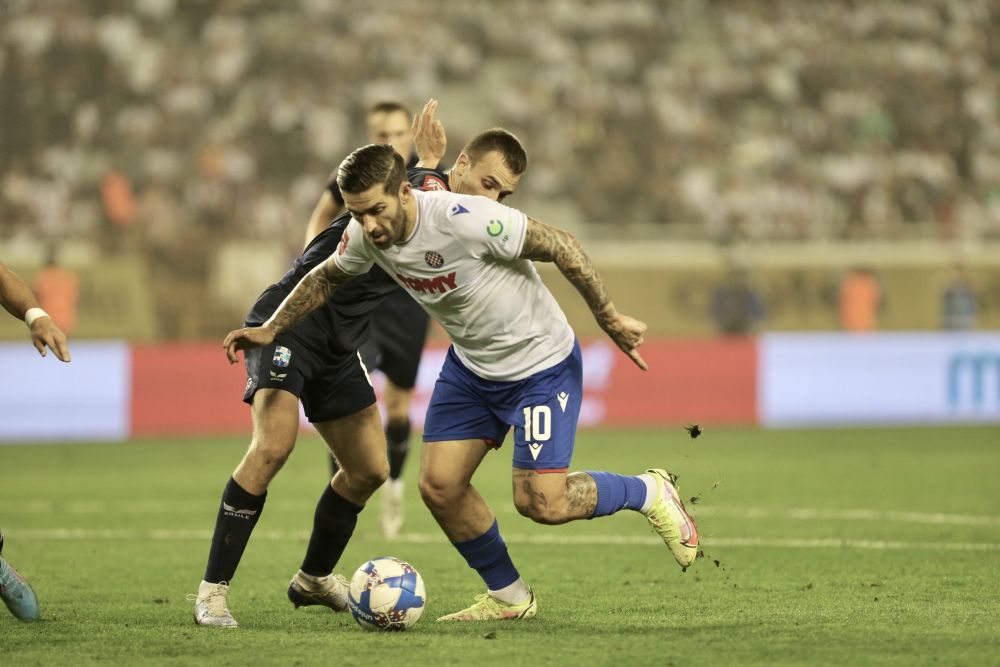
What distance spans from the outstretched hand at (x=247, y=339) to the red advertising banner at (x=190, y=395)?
11.3 metres

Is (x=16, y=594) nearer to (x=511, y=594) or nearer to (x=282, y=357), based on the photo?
(x=282, y=357)

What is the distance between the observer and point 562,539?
9.19 m

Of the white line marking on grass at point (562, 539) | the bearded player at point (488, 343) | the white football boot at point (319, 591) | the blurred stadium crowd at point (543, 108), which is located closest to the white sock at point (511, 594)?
the bearded player at point (488, 343)

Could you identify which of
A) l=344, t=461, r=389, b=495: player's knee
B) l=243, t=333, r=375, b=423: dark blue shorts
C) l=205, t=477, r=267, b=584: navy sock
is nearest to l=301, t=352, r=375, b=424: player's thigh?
l=243, t=333, r=375, b=423: dark blue shorts

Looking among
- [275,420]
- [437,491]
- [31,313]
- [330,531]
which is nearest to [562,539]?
[330,531]

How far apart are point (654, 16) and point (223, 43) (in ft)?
25.1

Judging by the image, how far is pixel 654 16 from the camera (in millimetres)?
25906

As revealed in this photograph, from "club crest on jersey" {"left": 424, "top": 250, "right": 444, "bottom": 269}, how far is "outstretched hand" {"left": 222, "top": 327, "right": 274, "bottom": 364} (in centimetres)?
76

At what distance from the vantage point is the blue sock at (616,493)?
616 cm

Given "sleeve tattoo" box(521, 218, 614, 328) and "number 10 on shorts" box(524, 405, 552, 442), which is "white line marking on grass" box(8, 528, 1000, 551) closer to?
"number 10 on shorts" box(524, 405, 552, 442)

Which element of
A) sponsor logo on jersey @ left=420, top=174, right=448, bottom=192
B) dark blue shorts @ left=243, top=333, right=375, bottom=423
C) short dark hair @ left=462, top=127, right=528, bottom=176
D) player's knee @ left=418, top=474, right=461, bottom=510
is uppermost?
short dark hair @ left=462, top=127, right=528, bottom=176

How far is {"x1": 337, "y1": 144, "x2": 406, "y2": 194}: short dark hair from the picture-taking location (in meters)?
5.52

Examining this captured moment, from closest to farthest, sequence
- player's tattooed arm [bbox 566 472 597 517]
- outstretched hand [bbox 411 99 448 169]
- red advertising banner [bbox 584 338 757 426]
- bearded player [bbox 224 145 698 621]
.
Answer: bearded player [bbox 224 145 698 621], player's tattooed arm [bbox 566 472 597 517], outstretched hand [bbox 411 99 448 169], red advertising banner [bbox 584 338 757 426]

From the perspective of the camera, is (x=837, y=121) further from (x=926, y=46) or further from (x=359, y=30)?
(x=359, y=30)
